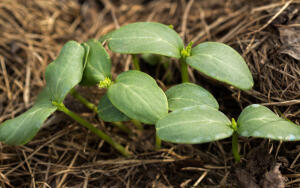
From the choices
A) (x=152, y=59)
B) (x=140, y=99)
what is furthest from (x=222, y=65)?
(x=152, y=59)

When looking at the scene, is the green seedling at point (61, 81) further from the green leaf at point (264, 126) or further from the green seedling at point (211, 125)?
the green leaf at point (264, 126)

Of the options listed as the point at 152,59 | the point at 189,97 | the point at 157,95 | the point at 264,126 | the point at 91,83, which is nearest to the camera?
the point at 264,126

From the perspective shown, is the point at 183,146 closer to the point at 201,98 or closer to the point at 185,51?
the point at 201,98

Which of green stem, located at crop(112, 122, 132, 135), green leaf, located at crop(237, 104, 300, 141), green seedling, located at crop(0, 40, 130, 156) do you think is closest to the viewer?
green leaf, located at crop(237, 104, 300, 141)

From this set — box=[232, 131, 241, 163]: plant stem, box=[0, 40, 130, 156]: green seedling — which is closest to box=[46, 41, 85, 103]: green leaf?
box=[0, 40, 130, 156]: green seedling

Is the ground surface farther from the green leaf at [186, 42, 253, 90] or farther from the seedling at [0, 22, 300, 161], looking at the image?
the green leaf at [186, 42, 253, 90]

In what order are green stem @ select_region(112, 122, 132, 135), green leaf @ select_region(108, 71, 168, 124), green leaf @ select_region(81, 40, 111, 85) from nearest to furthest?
green leaf @ select_region(108, 71, 168, 124), green leaf @ select_region(81, 40, 111, 85), green stem @ select_region(112, 122, 132, 135)
